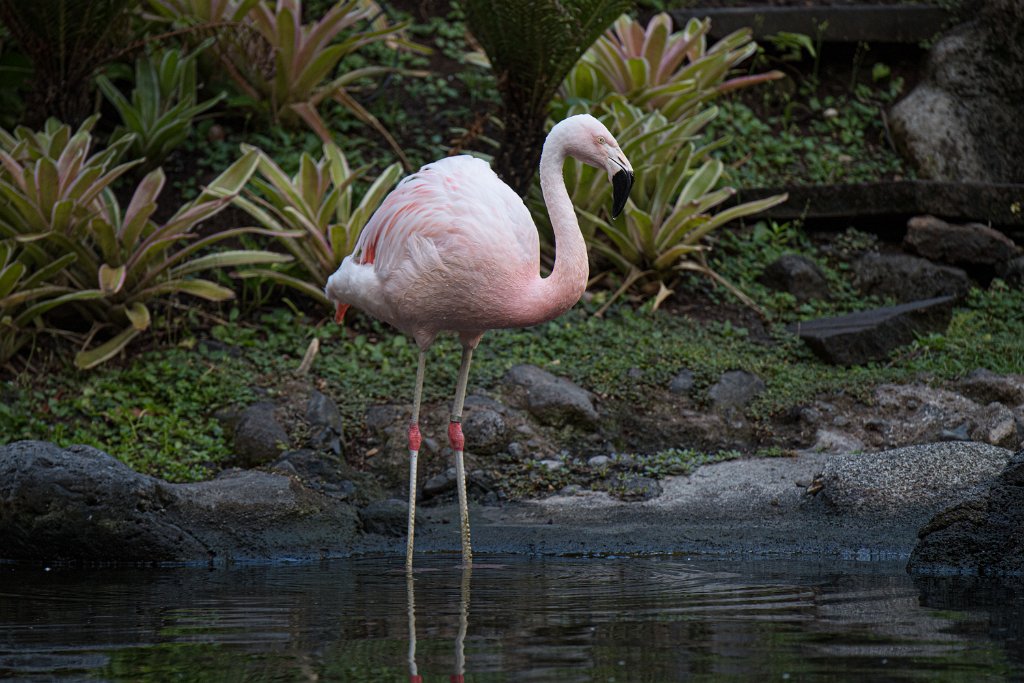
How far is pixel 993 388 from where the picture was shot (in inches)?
250

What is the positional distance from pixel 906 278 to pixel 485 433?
350cm

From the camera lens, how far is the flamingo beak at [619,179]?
15.2 feet

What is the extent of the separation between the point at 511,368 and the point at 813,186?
123 inches

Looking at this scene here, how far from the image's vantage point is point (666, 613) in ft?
11.7

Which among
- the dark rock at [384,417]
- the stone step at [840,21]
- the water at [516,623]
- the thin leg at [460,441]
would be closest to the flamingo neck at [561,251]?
the thin leg at [460,441]

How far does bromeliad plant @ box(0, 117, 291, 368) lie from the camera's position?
255 inches

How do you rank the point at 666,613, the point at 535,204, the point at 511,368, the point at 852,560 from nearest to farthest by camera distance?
the point at 666,613 < the point at 852,560 < the point at 511,368 < the point at 535,204

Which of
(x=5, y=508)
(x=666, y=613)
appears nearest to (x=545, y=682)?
(x=666, y=613)

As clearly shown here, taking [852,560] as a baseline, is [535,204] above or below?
above

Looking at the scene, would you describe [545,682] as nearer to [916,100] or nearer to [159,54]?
[159,54]

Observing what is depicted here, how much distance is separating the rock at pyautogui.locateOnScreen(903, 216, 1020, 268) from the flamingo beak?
13.6 feet

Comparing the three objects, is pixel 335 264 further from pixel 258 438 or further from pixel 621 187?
pixel 621 187

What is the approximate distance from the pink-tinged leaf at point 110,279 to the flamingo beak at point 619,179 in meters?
3.02

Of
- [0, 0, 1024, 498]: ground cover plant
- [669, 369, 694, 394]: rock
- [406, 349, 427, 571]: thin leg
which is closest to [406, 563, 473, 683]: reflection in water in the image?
[406, 349, 427, 571]: thin leg
